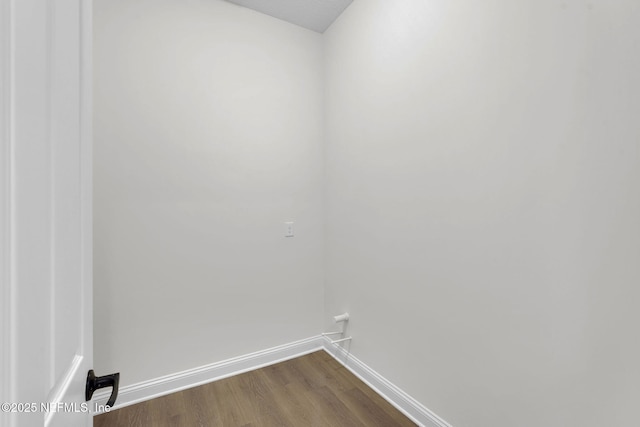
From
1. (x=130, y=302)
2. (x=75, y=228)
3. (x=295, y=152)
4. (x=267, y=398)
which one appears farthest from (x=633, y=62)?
(x=130, y=302)

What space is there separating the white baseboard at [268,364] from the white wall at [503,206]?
0.28ft

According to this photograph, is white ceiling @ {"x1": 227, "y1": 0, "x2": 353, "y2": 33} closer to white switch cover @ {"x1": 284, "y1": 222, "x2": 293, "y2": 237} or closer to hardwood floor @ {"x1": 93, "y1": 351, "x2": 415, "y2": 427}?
white switch cover @ {"x1": 284, "y1": 222, "x2": 293, "y2": 237}

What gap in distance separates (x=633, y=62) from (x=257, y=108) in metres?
1.95

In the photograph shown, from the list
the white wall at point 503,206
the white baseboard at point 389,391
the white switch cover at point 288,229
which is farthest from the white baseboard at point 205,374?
the white switch cover at point 288,229

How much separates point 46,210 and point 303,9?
2.27 meters

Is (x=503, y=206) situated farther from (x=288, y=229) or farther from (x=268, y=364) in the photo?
(x=268, y=364)

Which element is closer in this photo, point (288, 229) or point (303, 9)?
point (303, 9)

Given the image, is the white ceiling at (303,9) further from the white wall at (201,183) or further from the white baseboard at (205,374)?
the white baseboard at (205,374)

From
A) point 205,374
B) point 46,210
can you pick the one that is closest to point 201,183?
point 205,374

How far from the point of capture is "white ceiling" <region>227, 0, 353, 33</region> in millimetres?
2025

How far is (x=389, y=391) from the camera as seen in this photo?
1.76 metres

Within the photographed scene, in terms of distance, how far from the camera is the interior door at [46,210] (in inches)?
12.5

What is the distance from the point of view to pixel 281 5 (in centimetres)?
205

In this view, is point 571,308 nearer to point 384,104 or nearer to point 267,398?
point 384,104
